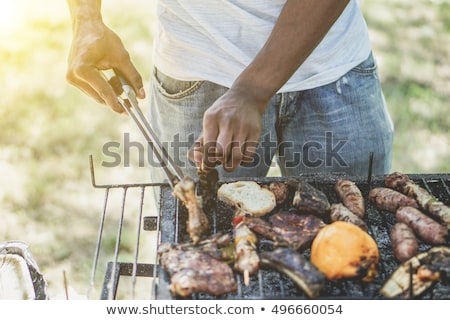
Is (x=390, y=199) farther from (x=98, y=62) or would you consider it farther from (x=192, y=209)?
(x=98, y=62)

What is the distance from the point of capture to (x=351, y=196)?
255 cm

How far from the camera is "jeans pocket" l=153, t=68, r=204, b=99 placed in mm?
2977

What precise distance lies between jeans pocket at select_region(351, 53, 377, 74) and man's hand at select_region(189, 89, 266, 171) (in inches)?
34.3

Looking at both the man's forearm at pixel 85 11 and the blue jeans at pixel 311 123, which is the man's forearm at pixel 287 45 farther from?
the man's forearm at pixel 85 11

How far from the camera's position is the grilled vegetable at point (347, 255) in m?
2.14

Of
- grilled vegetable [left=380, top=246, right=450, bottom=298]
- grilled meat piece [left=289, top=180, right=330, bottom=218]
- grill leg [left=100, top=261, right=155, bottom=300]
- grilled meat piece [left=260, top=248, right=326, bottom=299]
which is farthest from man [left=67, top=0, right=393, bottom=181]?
grilled vegetable [left=380, top=246, right=450, bottom=298]

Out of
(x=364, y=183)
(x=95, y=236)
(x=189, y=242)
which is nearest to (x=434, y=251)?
(x=364, y=183)

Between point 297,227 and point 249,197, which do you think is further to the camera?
point 249,197

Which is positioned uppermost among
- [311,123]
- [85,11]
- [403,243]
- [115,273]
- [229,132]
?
[85,11]

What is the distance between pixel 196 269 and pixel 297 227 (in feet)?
1.55

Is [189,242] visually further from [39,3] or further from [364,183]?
[39,3]

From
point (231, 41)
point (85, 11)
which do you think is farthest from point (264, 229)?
point (85, 11)

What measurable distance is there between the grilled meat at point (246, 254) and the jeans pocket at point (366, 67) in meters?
1.11

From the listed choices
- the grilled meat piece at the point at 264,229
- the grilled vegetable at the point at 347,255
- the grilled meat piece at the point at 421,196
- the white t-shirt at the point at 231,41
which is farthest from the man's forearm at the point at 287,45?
the grilled meat piece at the point at 421,196
